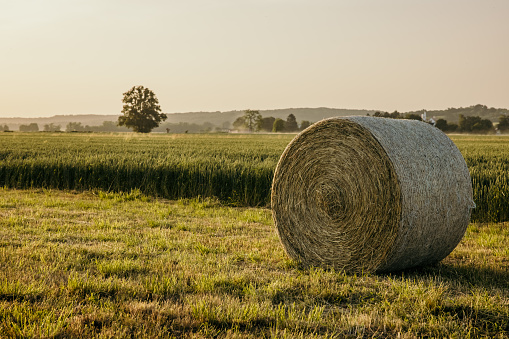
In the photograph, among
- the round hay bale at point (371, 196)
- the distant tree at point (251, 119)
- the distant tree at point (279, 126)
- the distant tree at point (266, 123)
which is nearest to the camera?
the round hay bale at point (371, 196)

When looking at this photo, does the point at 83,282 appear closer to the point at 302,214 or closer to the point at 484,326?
the point at 302,214

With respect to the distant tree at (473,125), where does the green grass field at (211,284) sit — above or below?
below

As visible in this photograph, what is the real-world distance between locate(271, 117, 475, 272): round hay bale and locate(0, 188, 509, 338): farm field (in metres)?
0.29

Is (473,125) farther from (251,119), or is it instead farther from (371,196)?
(371,196)

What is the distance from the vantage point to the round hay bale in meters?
4.93

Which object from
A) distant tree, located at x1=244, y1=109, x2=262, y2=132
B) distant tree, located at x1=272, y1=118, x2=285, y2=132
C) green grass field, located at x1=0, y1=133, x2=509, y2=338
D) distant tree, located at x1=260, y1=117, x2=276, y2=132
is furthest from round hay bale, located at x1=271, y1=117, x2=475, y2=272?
distant tree, located at x1=244, y1=109, x2=262, y2=132

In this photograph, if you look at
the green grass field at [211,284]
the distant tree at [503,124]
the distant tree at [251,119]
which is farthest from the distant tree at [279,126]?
the green grass field at [211,284]

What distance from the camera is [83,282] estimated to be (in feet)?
14.2

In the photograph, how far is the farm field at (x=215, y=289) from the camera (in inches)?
141

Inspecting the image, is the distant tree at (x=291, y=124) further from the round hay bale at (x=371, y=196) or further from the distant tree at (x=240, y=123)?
the round hay bale at (x=371, y=196)

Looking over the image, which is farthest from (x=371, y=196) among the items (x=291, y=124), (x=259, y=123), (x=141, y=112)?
(x=259, y=123)

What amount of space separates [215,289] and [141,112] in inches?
Result: 3126

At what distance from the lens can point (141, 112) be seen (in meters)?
80.6

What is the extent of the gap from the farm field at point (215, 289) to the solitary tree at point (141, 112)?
7405 cm
